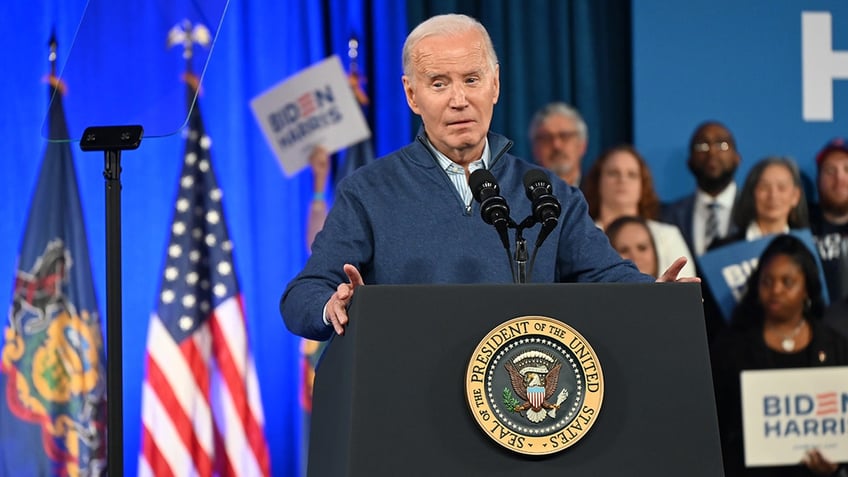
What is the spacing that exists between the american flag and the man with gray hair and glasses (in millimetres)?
1382

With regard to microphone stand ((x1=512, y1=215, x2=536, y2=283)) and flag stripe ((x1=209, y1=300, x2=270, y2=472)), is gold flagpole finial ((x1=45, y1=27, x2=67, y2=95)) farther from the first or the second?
microphone stand ((x1=512, y1=215, x2=536, y2=283))

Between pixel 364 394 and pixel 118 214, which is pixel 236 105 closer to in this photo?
pixel 118 214

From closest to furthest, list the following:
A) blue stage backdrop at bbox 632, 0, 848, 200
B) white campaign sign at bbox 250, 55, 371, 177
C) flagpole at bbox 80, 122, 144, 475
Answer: flagpole at bbox 80, 122, 144, 475, white campaign sign at bbox 250, 55, 371, 177, blue stage backdrop at bbox 632, 0, 848, 200

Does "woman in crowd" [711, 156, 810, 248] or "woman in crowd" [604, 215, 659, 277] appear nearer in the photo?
"woman in crowd" [604, 215, 659, 277]

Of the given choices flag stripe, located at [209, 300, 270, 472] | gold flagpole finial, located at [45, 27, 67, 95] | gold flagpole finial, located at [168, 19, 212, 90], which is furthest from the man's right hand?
gold flagpole finial, located at [45, 27, 67, 95]

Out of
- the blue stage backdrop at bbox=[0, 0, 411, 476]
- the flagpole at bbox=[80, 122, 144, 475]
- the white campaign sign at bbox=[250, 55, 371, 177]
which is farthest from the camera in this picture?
the white campaign sign at bbox=[250, 55, 371, 177]

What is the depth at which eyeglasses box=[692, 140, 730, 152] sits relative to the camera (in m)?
4.64

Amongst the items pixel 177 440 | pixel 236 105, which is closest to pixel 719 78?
pixel 236 105

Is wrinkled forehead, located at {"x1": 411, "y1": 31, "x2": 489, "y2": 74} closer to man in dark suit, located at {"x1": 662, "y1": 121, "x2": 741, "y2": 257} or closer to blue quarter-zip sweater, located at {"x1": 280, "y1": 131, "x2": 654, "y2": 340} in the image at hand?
blue quarter-zip sweater, located at {"x1": 280, "y1": 131, "x2": 654, "y2": 340}

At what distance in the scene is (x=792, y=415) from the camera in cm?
462

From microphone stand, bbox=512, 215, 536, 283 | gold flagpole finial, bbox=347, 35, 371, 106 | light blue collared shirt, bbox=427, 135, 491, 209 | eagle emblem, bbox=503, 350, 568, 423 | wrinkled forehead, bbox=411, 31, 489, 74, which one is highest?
gold flagpole finial, bbox=347, 35, 371, 106

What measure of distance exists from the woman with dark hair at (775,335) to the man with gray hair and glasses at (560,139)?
36.4 inches

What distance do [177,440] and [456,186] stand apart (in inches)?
96.0

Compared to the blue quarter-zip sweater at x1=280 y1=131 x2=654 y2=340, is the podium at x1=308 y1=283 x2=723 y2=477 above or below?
below
